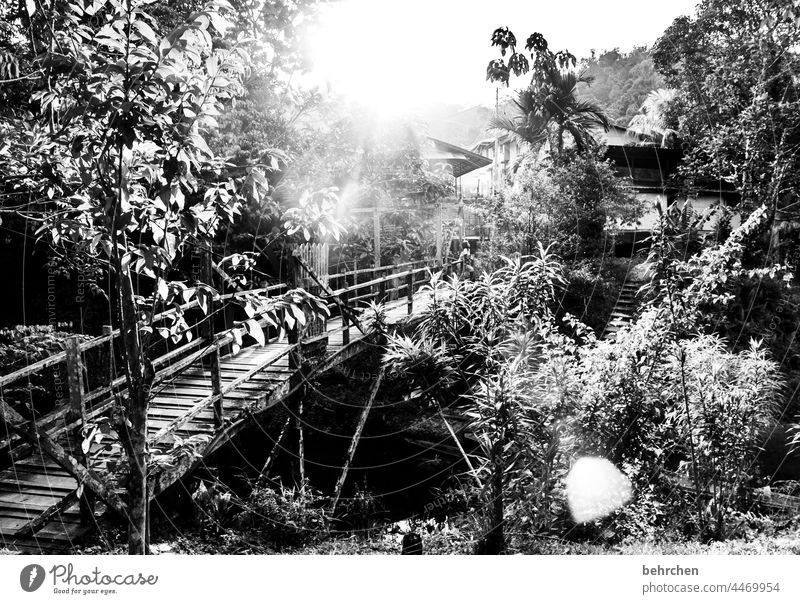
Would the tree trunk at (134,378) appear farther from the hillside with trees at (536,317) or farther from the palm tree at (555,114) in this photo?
the palm tree at (555,114)

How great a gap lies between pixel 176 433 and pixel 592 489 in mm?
2734

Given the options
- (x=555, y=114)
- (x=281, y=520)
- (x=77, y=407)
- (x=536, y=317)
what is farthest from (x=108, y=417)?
(x=555, y=114)

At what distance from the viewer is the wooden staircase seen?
3.92 metres

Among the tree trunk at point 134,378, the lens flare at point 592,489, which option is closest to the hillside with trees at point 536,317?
the lens flare at point 592,489

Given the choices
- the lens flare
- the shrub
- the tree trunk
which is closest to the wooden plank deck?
the shrub

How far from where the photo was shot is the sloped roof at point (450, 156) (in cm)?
463

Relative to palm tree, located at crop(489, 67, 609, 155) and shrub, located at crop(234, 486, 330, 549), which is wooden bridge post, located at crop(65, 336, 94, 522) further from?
palm tree, located at crop(489, 67, 609, 155)

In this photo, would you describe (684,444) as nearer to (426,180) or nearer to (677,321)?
(677,321)

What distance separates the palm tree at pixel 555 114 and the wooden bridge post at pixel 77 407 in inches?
114

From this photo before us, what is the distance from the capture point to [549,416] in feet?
11.1

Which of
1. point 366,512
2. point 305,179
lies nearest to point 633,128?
point 305,179

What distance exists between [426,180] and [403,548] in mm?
2859

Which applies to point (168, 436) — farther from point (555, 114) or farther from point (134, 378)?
point (555, 114)
